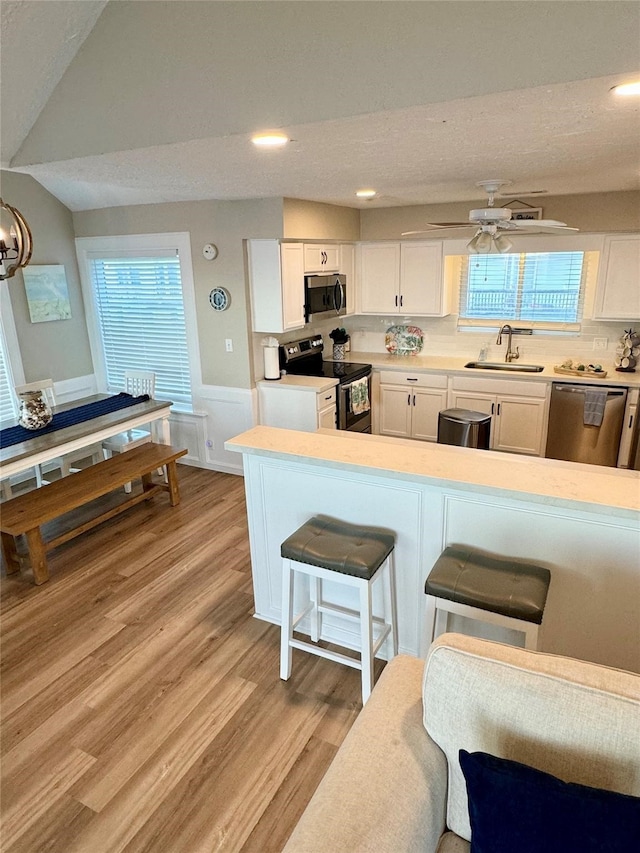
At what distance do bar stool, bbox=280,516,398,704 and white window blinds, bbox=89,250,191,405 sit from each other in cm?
301

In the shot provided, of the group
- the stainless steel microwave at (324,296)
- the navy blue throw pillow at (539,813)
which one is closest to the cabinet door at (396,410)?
the stainless steel microwave at (324,296)

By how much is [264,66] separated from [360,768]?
2.08 m

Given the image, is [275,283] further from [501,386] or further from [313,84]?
[313,84]

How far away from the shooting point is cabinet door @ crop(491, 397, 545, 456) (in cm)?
471

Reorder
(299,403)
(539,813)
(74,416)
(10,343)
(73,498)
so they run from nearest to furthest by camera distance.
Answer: (539,813) < (73,498) < (74,416) < (10,343) < (299,403)

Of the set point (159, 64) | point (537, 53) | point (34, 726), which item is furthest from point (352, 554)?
point (159, 64)

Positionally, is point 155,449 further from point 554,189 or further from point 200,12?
point 554,189

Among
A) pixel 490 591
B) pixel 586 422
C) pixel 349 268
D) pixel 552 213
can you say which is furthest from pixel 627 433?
pixel 490 591

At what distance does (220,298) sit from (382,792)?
393 centimetres

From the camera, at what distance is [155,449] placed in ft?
14.3

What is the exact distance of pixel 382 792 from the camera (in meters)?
1.31

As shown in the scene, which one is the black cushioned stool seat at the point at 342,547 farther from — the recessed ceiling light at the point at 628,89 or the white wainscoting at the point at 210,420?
the white wainscoting at the point at 210,420

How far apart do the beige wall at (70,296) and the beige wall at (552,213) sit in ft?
9.67

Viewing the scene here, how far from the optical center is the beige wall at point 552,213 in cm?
434
